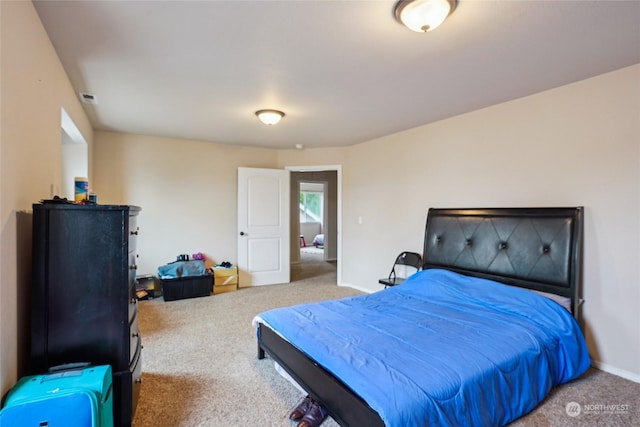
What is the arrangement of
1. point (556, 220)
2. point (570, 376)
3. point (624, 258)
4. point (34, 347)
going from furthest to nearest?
point (556, 220), point (624, 258), point (570, 376), point (34, 347)

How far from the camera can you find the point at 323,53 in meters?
2.17

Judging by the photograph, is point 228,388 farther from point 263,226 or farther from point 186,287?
point 263,226

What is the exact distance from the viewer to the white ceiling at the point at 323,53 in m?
1.74

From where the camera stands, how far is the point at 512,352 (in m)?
1.84

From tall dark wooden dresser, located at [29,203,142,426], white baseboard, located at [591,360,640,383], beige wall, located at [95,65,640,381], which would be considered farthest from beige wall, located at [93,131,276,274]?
white baseboard, located at [591,360,640,383]

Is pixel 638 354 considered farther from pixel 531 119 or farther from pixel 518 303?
pixel 531 119

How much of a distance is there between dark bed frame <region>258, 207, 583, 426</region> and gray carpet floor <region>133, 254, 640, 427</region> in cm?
22

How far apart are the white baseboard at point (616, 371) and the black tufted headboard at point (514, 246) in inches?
15.7

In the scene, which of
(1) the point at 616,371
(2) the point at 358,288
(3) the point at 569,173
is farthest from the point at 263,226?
(1) the point at 616,371

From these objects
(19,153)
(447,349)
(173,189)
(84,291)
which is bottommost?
(447,349)

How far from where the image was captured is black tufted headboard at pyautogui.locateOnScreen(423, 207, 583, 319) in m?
2.49

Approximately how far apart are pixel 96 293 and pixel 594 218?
11.2 feet

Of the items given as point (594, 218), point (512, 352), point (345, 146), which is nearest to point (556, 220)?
point (594, 218)

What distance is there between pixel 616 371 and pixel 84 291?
11.7ft
